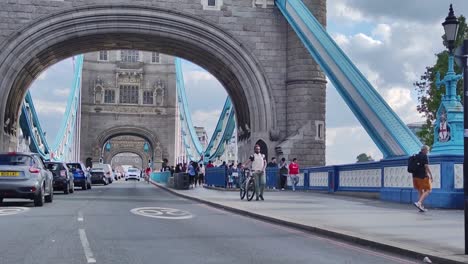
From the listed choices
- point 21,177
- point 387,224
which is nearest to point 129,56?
point 21,177

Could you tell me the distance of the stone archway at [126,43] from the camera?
105ft

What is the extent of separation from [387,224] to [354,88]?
15.9m

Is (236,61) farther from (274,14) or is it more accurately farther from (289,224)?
(289,224)

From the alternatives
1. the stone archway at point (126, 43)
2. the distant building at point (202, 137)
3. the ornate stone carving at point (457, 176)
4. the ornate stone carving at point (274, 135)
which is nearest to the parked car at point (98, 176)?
the stone archway at point (126, 43)

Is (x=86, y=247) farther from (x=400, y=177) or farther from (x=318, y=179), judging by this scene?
(x=318, y=179)

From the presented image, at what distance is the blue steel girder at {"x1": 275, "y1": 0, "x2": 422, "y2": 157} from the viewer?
23.9 metres

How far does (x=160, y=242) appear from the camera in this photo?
9797 mm

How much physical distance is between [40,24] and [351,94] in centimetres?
1461

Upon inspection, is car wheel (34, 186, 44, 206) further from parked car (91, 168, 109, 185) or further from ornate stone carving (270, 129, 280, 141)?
parked car (91, 168, 109, 185)

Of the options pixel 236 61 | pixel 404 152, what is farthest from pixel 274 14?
pixel 404 152

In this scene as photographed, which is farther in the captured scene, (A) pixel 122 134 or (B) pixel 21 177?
(A) pixel 122 134

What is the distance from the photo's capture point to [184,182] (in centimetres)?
3269

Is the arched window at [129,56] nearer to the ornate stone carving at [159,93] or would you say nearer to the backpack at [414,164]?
the ornate stone carving at [159,93]

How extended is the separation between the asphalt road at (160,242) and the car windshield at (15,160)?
3.40m
